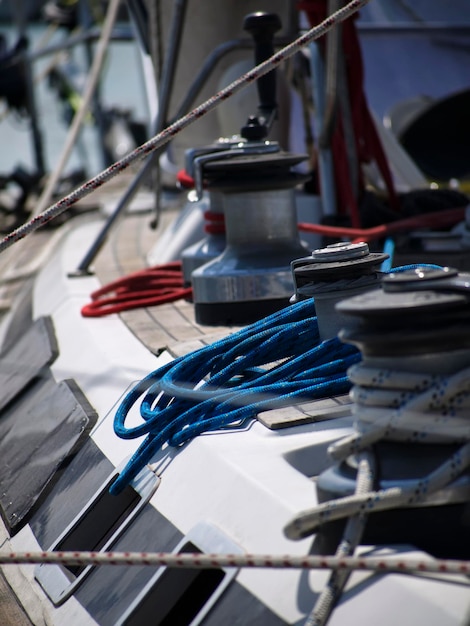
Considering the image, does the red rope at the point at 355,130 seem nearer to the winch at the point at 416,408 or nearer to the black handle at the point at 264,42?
the black handle at the point at 264,42

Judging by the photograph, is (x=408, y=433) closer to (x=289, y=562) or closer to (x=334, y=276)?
(x=289, y=562)

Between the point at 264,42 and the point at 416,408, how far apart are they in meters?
1.83

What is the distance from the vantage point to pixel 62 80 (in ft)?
38.9

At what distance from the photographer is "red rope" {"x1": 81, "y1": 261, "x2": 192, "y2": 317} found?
118 inches

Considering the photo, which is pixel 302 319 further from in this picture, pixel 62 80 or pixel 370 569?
pixel 62 80

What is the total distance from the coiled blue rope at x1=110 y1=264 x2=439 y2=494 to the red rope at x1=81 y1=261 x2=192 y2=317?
38.0 inches

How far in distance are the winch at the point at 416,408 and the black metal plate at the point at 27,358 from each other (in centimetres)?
162

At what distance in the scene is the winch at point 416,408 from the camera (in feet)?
4.27

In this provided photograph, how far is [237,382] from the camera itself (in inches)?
78.5

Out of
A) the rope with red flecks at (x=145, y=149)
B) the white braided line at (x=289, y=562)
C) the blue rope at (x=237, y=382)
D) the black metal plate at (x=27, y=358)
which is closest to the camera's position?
the white braided line at (x=289, y=562)

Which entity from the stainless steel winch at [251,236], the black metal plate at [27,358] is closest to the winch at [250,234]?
the stainless steel winch at [251,236]

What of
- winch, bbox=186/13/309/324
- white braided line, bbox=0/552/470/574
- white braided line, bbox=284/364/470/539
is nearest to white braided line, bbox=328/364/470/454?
white braided line, bbox=284/364/470/539

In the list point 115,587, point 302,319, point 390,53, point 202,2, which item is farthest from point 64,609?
point 390,53

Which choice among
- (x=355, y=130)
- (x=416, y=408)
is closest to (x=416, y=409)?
(x=416, y=408)
